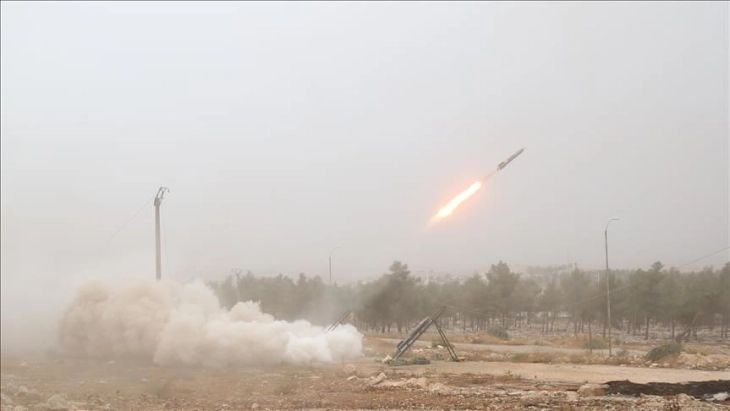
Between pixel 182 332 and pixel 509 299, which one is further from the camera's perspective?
pixel 509 299

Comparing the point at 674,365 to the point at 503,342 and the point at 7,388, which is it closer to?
the point at 503,342

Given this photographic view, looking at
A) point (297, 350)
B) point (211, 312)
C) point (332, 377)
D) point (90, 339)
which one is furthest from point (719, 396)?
point (90, 339)

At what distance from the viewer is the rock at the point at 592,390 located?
66.9ft

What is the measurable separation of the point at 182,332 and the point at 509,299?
39.2 meters

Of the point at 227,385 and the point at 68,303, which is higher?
the point at 68,303

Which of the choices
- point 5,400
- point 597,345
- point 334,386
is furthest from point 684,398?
point 597,345

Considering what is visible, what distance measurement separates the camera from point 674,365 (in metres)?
30.8

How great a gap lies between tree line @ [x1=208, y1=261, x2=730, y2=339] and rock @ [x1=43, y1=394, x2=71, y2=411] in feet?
98.1

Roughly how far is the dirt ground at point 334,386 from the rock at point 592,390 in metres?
0.04

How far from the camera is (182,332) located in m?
34.1

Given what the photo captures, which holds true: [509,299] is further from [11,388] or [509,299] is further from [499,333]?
[11,388]

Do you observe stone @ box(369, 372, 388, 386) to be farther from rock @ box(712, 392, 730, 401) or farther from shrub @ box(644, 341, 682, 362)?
shrub @ box(644, 341, 682, 362)

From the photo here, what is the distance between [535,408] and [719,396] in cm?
610

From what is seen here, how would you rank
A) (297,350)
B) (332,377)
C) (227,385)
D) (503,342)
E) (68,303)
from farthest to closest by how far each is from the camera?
(503,342), (68,303), (297,350), (332,377), (227,385)
